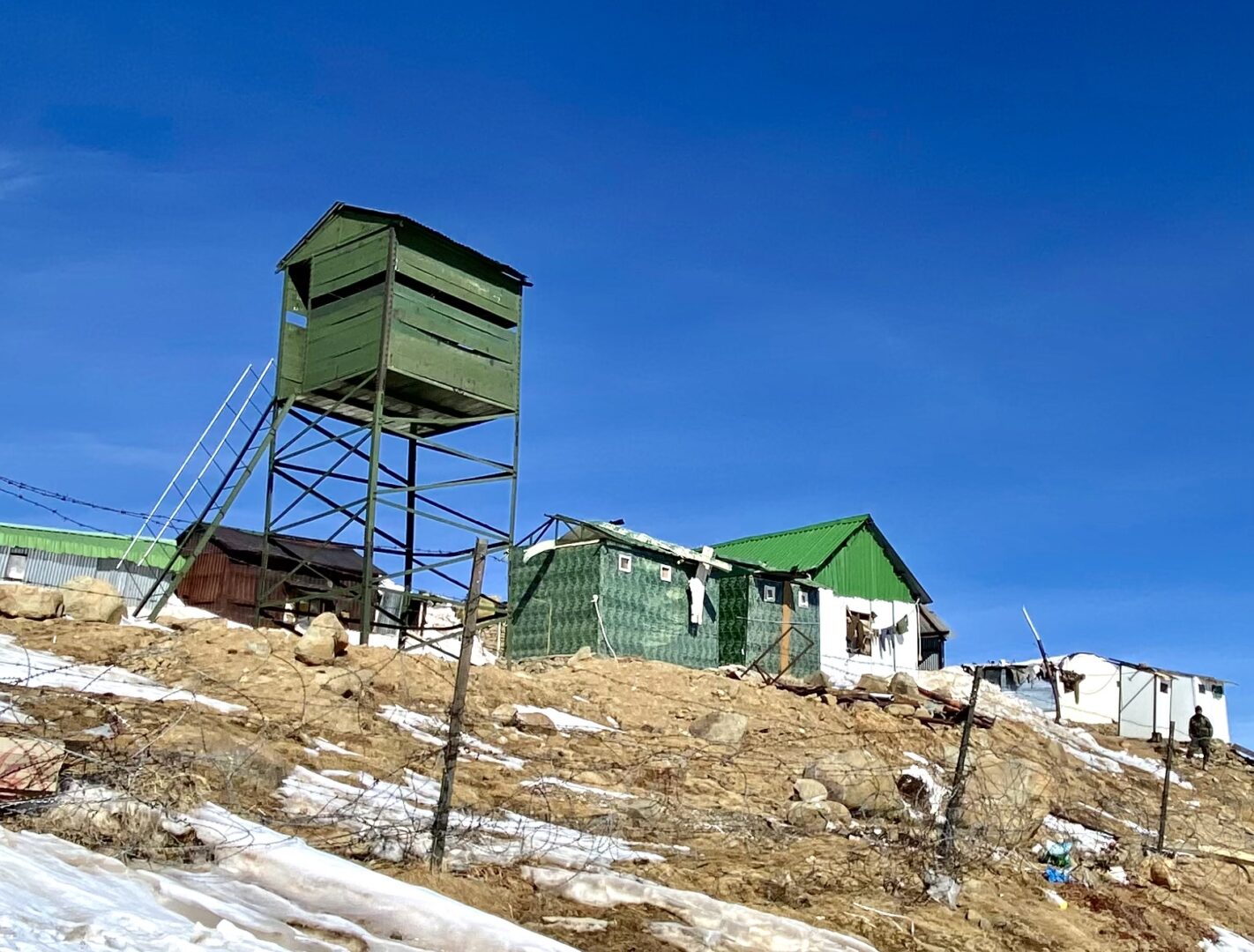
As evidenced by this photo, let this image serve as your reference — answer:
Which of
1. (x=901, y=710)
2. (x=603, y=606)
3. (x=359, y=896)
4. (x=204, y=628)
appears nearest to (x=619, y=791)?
(x=359, y=896)

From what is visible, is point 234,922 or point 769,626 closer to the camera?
point 234,922

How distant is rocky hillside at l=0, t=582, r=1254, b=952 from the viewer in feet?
23.2

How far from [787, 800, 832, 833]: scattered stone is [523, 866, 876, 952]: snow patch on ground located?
12.6ft

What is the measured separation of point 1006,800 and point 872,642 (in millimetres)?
23846

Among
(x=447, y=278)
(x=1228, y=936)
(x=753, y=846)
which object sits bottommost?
(x=1228, y=936)

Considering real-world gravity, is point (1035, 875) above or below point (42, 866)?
below

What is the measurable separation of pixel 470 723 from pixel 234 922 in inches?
382

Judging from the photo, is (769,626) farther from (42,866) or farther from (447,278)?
(42,866)

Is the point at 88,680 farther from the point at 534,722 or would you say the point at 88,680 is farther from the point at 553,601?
the point at 553,601

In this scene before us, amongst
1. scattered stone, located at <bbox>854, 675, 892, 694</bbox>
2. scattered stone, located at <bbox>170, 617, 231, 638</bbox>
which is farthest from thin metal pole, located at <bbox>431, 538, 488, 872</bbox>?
scattered stone, located at <bbox>854, 675, 892, 694</bbox>

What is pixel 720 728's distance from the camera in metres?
17.5

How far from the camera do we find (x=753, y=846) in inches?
422

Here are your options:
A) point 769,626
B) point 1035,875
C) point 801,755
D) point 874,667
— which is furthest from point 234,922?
point 874,667

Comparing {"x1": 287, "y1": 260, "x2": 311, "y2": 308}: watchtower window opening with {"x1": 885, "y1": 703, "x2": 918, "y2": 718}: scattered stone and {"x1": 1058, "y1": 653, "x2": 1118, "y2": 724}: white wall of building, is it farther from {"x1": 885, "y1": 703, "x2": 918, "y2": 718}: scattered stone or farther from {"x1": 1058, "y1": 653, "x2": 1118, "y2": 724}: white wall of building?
{"x1": 1058, "y1": 653, "x2": 1118, "y2": 724}: white wall of building
